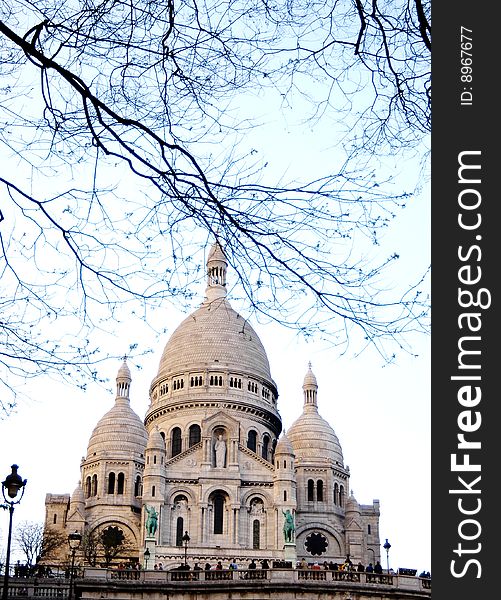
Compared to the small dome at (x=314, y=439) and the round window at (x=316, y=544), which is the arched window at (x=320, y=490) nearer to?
the small dome at (x=314, y=439)

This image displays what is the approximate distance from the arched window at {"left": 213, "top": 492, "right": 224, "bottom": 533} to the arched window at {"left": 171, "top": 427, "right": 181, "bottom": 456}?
8.39 metres

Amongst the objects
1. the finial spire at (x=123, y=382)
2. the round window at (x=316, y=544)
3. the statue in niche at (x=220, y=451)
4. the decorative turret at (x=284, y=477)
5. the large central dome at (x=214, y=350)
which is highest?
the large central dome at (x=214, y=350)

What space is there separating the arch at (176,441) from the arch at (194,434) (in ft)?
3.45

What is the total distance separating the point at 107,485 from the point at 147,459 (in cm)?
836

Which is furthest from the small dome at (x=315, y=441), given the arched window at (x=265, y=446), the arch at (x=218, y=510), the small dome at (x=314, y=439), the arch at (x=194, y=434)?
the arch at (x=218, y=510)

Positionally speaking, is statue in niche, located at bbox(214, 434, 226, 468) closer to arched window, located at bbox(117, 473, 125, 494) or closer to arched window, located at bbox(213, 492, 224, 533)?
arched window, located at bbox(213, 492, 224, 533)

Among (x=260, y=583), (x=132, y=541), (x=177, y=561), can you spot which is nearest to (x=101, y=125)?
(x=260, y=583)

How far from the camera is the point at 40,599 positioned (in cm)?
3700

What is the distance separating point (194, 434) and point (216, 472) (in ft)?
25.1

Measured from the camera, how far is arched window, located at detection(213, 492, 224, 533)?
80.2 m

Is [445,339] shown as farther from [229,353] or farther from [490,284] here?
[229,353]

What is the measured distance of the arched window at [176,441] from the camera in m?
89.1

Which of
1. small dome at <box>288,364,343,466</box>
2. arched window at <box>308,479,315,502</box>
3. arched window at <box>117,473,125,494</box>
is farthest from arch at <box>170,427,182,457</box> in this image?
arched window at <box>308,479,315,502</box>

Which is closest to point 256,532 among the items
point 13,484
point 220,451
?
point 220,451
